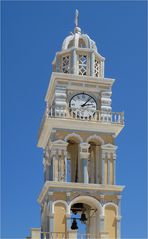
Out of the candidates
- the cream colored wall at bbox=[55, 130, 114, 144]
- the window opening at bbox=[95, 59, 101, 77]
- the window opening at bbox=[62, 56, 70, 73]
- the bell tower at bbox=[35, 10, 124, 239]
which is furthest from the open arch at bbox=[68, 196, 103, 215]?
the window opening at bbox=[62, 56, 70, 73]

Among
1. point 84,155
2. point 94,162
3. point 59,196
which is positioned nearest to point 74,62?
point 84,155

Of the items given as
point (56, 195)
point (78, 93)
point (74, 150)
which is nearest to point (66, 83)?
point (78, 93)

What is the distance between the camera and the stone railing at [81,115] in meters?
42.0

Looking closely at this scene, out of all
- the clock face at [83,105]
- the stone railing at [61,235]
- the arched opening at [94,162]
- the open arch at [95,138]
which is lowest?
the stone railing at [61,235]

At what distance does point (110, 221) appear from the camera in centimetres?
4062

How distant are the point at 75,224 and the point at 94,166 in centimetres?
346

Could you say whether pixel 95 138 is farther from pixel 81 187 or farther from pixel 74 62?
pixel 74 62

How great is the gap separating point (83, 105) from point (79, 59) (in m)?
3.22

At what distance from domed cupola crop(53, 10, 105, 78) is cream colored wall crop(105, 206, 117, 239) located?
7.99 m

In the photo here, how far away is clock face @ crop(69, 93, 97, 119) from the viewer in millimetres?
42344

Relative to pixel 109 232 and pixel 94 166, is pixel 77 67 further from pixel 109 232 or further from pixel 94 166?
pixel 109 232

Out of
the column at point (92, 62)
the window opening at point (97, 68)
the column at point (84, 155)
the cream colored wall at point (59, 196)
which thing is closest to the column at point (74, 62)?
the column at point (92, 62)

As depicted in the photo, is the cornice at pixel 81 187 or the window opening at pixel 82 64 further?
the window opening at pixel 82 64

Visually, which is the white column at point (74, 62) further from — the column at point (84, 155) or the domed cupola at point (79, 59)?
the column at point (84, 155)
